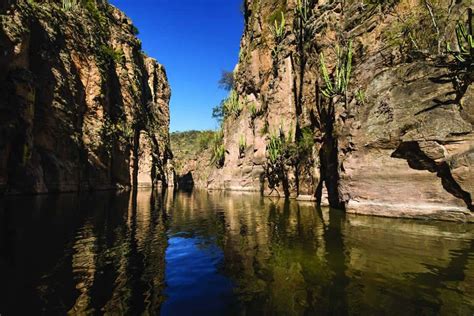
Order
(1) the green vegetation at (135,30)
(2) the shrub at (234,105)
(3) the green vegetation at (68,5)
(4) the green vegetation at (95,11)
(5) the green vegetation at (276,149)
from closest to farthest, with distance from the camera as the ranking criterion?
(5) the green vegetation at (276,149) < (3) the green vegetation at (68,5) < (4) the green vegetation at (95,11) < (2) the shrub at (234,105) < (1) the green vegetation at (135,30)

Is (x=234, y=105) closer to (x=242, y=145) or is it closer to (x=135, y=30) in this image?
(x=242, y=145)

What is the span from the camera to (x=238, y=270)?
8344 mm

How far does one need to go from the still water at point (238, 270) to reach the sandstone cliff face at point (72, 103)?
67.6 ft

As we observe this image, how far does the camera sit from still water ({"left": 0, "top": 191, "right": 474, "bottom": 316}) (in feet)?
19.5

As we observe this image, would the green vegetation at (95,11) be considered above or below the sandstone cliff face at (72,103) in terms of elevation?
above

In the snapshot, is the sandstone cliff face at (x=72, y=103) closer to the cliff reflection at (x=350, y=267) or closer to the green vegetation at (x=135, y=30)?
the green vegetation at (x=135, y=30)

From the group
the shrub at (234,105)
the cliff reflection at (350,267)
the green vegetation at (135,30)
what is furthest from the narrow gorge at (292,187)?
the green vegetation at (135,30)

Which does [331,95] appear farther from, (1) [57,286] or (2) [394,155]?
(1) [57,286]

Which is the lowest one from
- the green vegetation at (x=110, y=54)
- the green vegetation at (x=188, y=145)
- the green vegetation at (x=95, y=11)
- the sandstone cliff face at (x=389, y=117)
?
the sandstone cliff face at (x=389, y=117)

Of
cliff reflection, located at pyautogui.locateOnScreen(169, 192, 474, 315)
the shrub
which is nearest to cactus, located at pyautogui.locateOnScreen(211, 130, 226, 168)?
the shrub

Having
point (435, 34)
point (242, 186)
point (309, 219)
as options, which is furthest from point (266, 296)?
point (242, 186)

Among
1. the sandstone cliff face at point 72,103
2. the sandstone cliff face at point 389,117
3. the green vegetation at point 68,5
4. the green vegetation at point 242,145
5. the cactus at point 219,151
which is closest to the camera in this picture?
the sandstone cliff face at point 389,117

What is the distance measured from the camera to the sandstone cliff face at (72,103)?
1163 inches

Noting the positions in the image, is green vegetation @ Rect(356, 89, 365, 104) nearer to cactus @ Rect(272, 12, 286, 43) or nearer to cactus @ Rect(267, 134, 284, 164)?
cactus @ Rect(267, 134, 284, 164)
